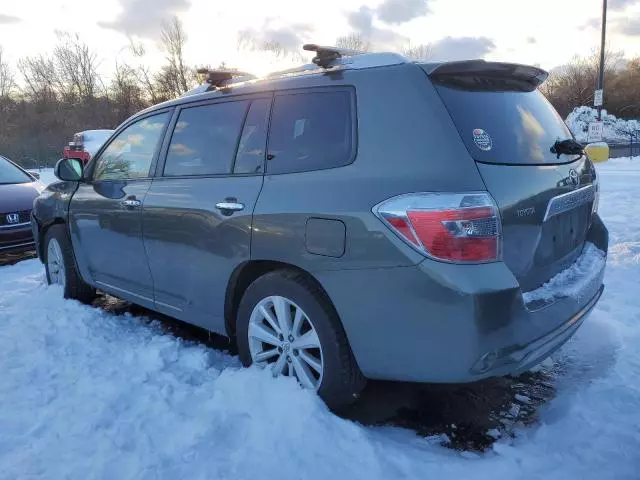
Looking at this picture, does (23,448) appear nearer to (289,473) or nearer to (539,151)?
(289,473)

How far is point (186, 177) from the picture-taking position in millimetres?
3414

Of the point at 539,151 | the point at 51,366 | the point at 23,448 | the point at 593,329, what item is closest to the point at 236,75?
the point at 539,151

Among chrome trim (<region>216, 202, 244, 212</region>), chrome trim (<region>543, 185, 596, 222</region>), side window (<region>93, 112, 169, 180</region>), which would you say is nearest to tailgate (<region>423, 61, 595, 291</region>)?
chrome trim (<region>543, 185, 596, 222</region>)

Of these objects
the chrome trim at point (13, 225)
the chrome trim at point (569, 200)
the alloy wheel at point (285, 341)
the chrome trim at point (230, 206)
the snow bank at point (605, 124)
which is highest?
the chrome trim at point (230, 206)

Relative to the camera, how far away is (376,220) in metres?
Answer: 2.34

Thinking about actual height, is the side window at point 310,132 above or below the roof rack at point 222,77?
below

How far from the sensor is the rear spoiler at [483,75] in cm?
251

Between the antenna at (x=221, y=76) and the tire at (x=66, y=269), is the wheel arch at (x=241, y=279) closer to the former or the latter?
the antenna at (x=221, y=76)

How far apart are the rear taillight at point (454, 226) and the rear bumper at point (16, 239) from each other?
20.2 feet

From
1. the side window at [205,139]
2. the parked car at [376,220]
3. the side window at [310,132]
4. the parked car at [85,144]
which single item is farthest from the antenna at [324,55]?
the parked car at [85,144]

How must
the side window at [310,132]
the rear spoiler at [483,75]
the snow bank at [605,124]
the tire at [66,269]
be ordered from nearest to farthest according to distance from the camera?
the rear spoiler at [483,75], the side window at [310,132], the tire at [66,269], the snow bank at [605,124]

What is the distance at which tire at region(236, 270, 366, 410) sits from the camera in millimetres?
2598

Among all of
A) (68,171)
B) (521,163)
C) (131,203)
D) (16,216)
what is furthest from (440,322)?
(16,216)

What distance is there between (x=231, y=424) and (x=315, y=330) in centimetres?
61
